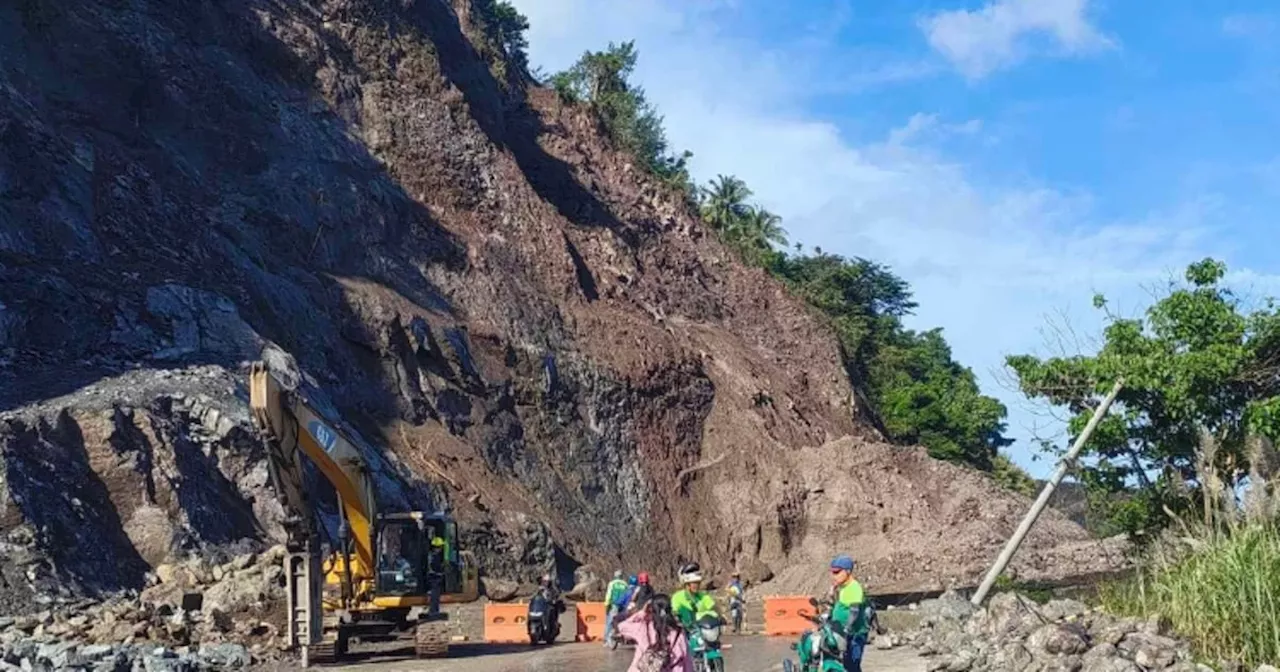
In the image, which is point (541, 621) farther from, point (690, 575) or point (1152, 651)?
point (1152, 651)

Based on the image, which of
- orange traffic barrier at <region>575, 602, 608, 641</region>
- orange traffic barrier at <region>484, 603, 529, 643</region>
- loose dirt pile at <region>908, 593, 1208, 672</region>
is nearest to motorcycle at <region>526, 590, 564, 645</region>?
orange traffic barrier at <region>484, 603, 529, 643</region>

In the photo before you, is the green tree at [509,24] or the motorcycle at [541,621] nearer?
the motorcycle at [541,621]

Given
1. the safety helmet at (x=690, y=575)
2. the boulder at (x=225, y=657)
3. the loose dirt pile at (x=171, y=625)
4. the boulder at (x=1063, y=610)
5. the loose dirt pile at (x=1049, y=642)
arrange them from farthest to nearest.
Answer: the boulder at (x=225, y=657)
the loose dirt pile at (x=171, y=625)
the boulder at (x=1063, y=610)
the loose dirt pile at (x=1049, y=642)
the safety helmet at (x=690, y=575)

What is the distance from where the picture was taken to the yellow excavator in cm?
1842

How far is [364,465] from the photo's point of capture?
795 inches

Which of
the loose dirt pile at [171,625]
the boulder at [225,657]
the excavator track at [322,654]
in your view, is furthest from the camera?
the excavator track at [322,654]

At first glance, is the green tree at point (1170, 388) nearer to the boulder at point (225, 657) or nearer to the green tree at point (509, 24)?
the boulder at point (225, 657)

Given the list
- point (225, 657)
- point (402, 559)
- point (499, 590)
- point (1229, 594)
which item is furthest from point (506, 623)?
point (1229, 594)

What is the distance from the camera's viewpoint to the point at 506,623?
25.5 meters

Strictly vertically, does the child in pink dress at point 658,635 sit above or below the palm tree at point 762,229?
below

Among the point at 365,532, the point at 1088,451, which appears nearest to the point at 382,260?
the point at 365,532

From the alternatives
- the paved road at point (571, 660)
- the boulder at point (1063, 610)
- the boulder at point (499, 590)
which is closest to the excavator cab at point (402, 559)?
the paved road at point (571, 660)

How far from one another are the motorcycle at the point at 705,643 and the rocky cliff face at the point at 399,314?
16.2m

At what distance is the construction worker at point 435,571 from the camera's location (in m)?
20.5
